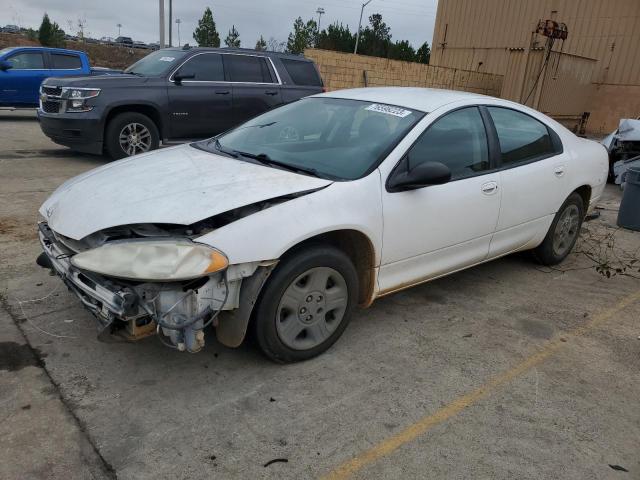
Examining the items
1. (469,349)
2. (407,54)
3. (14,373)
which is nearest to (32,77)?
(14,373)

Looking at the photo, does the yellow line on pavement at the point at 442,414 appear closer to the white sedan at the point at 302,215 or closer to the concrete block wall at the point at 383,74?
the white sedan at the point at 302,215

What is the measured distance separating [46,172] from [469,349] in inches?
265

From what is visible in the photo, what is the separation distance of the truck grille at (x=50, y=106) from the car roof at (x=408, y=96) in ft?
18.9

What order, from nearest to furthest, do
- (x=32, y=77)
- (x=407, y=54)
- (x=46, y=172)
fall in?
(x=46, y=172) → (x=32, y=77) → (x=407, y=54)

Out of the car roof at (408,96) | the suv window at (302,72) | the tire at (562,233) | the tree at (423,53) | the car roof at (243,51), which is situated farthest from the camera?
the tree at (423,53)

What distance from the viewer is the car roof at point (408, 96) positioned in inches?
150

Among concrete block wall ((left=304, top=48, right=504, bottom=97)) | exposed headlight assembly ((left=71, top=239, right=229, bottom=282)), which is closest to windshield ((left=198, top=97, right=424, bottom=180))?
exposed headlight assembly ((left=71, top=239, right=229, bottom=282))

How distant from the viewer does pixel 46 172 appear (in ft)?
25.4

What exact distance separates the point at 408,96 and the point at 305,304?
1.89 meters

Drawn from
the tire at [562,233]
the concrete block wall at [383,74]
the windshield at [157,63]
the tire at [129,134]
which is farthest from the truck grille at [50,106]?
the tire at [562,233]

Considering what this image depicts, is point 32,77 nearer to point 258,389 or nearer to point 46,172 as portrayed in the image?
point 46,172

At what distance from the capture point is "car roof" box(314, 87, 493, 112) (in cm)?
382

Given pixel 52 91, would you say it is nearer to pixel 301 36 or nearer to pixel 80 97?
pixel 80 97

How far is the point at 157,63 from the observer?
8.80m
